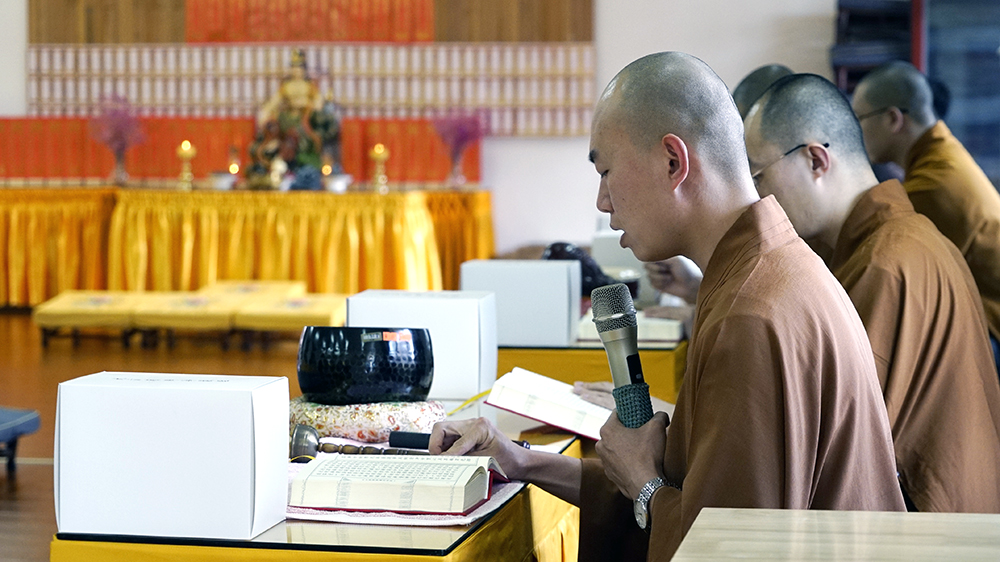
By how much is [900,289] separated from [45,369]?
4615 mm

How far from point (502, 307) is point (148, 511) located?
4.75 feet

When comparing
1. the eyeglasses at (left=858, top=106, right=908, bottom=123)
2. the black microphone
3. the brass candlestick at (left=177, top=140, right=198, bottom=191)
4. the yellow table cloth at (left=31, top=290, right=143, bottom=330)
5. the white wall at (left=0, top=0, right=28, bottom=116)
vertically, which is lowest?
the yellow table cloth at (left=31, top=290, right=143, bottom=330)

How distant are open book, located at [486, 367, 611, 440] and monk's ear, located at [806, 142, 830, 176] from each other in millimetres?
571

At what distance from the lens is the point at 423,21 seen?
329 inches

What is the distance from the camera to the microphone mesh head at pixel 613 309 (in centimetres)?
121

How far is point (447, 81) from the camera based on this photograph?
8.34 m

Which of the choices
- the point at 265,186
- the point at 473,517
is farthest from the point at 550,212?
the point at 473,517

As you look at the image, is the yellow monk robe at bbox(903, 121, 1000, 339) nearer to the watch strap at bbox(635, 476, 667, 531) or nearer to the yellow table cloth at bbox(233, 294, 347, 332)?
the watch strap at bbox(635, 476, 667, 531)

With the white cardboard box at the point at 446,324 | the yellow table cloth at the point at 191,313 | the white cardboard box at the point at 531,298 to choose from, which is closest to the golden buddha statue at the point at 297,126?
the yellow table cloth at the point at 191,313

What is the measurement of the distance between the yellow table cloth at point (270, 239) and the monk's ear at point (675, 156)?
552cm

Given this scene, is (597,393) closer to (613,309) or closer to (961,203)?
(613,309)

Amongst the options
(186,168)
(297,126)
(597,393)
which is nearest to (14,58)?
(186,168)

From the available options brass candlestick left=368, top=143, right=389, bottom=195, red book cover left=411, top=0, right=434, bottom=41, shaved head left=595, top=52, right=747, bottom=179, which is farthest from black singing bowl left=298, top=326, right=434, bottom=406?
red book cover left=411, top=0, right=434, bottom=41

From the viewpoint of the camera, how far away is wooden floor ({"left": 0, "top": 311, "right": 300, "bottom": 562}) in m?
3.03
